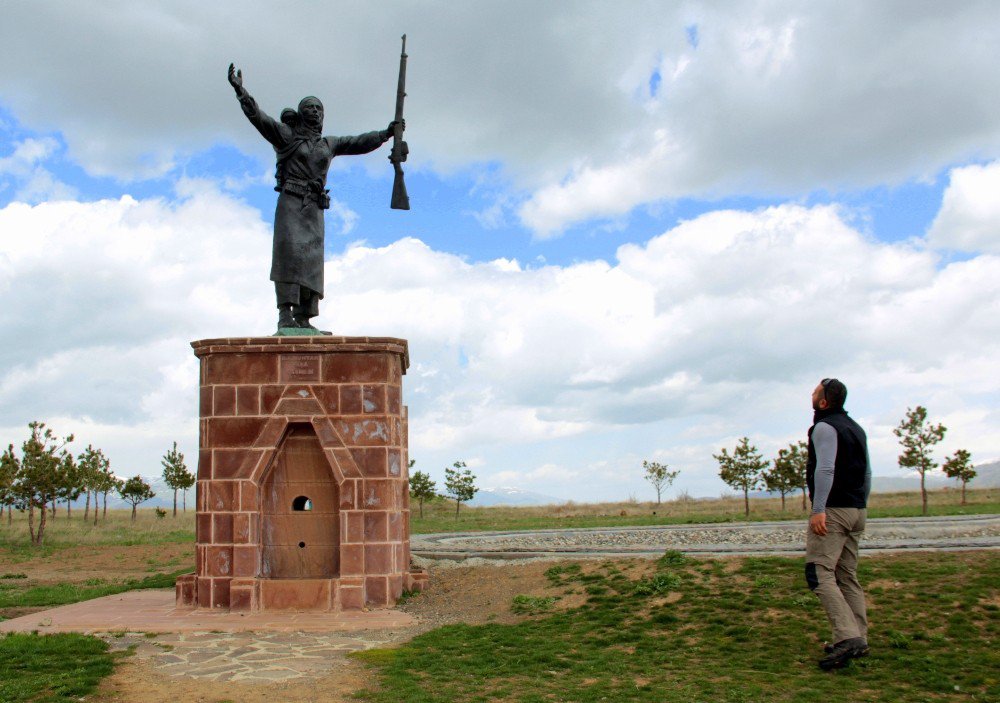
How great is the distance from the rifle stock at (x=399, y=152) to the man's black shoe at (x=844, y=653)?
7905 millimetres

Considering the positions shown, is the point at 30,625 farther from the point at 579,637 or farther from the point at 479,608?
the point at 579,637

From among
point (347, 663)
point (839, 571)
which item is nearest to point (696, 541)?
point (839, 571)

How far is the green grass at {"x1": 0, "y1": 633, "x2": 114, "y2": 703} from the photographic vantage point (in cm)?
636

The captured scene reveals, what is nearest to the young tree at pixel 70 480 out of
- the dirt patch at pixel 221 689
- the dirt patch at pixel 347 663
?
the dirt patch at pixel 347 663

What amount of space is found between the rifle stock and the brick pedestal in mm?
2112

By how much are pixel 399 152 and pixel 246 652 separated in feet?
22.7

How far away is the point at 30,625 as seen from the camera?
30.8ft

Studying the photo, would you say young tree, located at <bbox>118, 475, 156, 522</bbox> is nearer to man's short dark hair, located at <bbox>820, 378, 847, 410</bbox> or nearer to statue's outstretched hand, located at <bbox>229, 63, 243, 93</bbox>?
statue's outstretched hand, located at <bbox>229, 63, 243, 93</bbox>

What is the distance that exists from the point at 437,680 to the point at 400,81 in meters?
8.36

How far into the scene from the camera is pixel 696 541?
15867 millimetres

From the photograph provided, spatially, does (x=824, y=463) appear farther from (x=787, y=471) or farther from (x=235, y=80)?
(x=787, y=471)

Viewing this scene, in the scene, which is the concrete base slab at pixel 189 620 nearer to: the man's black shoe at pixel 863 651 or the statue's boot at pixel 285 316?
the statue's boot at pixel 285 316

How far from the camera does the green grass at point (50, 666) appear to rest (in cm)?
636

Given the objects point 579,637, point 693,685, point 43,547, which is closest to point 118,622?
point 579,637
